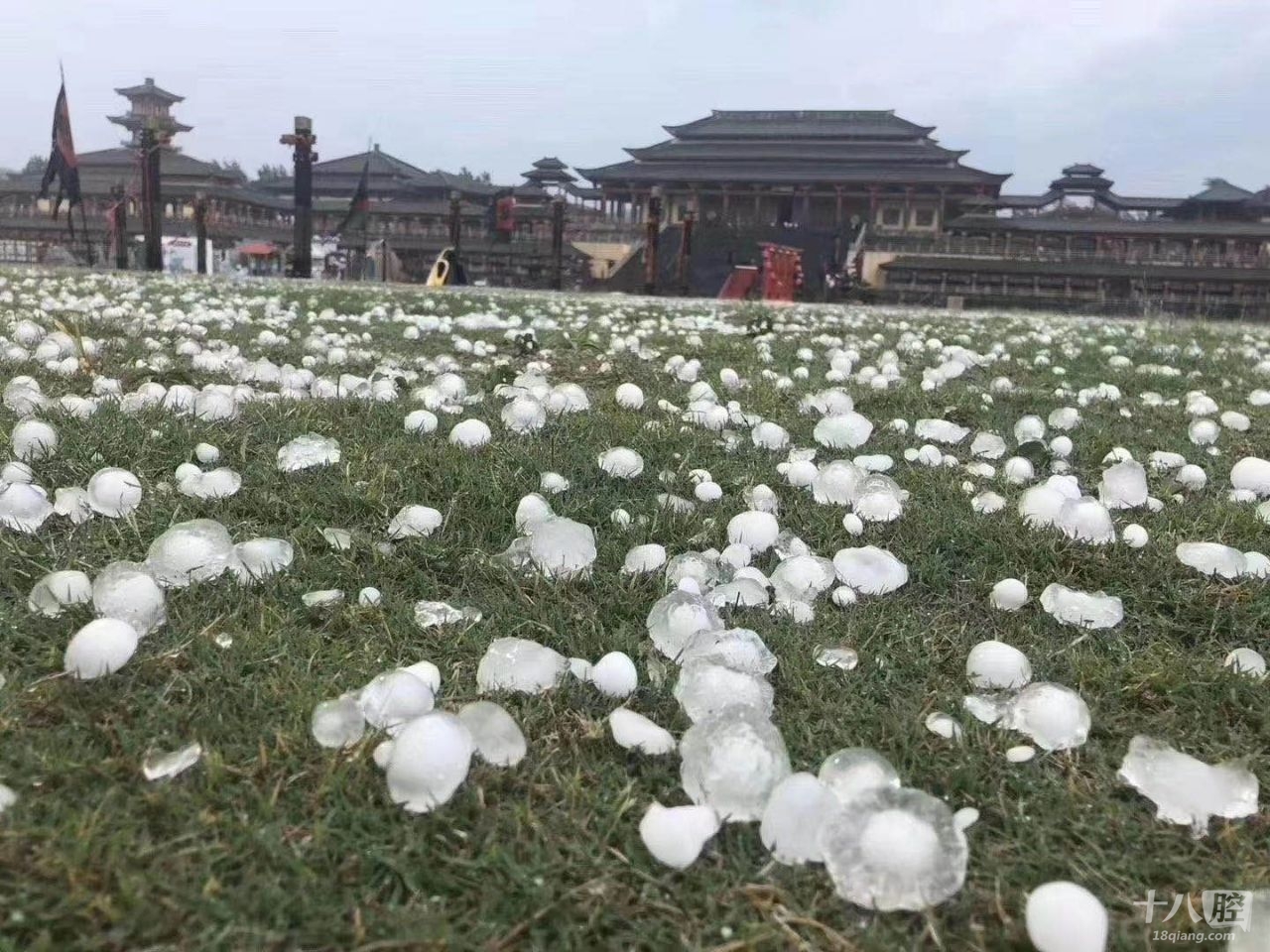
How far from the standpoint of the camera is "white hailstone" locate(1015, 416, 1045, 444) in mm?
2551

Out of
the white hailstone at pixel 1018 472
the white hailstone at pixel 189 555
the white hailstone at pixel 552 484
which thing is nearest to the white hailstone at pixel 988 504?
the white hailstone at pixel 1018 472

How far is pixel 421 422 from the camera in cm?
229

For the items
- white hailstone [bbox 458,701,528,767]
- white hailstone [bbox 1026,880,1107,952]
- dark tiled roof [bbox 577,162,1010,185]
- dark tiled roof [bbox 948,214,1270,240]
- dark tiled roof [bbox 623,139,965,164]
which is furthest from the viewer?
dark tiled roof [bbox 623,139,965,164]

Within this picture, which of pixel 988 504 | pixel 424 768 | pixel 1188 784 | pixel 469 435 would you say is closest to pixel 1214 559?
pixel 988 504

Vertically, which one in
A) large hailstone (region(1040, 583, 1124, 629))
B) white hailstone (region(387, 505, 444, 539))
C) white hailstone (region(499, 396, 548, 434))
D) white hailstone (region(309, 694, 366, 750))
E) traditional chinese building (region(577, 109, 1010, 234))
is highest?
traditional chinese building (region(577, 109, 1010, 234))

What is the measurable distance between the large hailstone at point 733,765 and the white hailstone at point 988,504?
1.05 meters

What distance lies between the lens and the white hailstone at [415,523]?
5.36ft

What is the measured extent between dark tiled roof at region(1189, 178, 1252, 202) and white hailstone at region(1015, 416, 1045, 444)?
36105 millimetres

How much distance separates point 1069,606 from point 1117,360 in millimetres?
3288

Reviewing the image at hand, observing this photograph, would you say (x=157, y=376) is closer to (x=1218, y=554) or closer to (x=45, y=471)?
(x=45, y=471)

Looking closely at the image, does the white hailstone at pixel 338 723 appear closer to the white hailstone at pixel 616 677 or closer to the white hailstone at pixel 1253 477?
the white hailstone at pixel 616 677

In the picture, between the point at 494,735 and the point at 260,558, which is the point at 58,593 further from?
the point at 494,735

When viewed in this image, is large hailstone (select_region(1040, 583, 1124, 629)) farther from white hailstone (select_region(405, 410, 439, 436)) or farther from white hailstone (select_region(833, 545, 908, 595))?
white hailstone (select_region(405, 410, 439, 436))

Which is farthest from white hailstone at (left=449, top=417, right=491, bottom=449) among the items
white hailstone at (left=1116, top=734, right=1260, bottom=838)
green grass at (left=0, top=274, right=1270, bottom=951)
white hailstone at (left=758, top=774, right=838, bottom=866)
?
white hailstone at (left=1116, top=734, right=1260, bottom=838)
